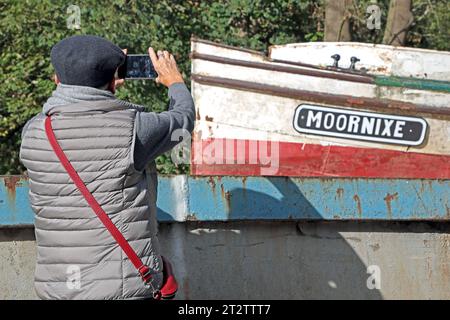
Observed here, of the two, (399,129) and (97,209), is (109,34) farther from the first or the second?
(97,209)

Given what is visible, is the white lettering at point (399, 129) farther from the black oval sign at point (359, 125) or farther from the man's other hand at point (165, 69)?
the man's other hand at point (165, 69)

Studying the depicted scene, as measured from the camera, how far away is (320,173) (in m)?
7.45

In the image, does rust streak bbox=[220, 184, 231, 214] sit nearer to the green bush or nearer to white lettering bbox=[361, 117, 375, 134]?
white lettering bbox=[361, 117, 375, 134]

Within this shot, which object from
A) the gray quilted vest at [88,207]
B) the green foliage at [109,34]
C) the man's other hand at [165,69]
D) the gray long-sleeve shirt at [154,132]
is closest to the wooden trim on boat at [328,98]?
the green foliage at [109,34]

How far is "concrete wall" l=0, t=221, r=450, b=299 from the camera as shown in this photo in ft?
14.0

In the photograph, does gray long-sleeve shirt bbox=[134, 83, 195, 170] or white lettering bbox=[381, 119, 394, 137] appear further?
white lettering bbox=[381, 119, 394, 137]

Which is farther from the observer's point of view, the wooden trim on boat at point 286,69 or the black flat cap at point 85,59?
the wooden trim on boat at point 286,69

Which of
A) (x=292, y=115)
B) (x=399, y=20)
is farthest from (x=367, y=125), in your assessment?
(x=399, y=20)

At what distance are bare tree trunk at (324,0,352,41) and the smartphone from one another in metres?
6.83

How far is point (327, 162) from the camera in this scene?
7.43 meters

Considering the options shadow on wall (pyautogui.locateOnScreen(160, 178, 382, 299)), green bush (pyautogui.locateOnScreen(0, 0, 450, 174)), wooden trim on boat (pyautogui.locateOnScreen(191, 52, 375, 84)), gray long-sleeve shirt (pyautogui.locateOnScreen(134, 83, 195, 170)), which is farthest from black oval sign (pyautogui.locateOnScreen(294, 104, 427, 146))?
gray long-sleeve shirt (pyautogui.locateOnScreen(134, 83, 195, 170))

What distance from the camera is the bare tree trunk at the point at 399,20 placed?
10234 millimetres

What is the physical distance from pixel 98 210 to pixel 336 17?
7.48 meters

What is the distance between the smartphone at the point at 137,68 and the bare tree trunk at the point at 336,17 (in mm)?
6828
